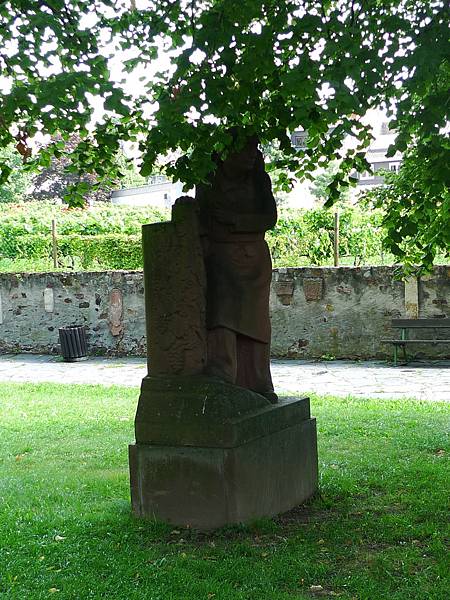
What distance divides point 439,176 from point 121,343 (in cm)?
1198

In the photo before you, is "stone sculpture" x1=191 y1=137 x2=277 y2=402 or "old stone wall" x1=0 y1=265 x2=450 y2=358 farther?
"old stone wall" x1=0 y1=265 x2=450 y2=358

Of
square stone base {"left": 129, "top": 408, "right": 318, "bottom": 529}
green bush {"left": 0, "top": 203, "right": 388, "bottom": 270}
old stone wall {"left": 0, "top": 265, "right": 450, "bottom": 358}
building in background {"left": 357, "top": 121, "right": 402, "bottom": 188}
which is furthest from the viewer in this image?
green bush {"left": 0, "top": 203, "right": 388, "bottom": 270}

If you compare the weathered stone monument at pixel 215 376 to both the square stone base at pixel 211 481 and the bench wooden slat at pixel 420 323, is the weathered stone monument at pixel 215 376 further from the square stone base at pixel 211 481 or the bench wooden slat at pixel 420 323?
the bench wooden slat at pixel 420 323

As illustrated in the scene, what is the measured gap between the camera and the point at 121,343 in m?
16.4

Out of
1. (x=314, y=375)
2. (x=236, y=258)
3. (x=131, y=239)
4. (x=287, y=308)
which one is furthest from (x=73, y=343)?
(x=236, y=258)

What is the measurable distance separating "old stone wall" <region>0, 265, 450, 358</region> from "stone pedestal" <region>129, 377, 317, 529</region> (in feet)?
30.6

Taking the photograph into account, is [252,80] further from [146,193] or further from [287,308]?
[146,193]

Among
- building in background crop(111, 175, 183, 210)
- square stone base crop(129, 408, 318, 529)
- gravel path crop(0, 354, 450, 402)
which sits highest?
building in background crop(111, 175, 183, 210)

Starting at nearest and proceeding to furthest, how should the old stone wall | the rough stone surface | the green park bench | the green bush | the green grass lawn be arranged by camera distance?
the green grass lawn
the rough stone surface
the green park bench
the old stone wall
the green bush

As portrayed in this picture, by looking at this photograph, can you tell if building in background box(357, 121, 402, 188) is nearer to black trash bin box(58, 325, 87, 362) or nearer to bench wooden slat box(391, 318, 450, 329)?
bench wooden slat box(391, 318, 450, 329)

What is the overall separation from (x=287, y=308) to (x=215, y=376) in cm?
Answer: 974

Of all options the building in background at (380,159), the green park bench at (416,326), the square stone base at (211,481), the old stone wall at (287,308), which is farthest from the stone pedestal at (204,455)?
the old stone wall at (287,308)

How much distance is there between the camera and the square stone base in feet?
17.0

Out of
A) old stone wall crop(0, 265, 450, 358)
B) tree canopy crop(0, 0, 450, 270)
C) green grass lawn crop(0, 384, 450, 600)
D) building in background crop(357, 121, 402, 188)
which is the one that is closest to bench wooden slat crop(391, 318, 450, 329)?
old stone wall crop(0, 265, 450, 358)
